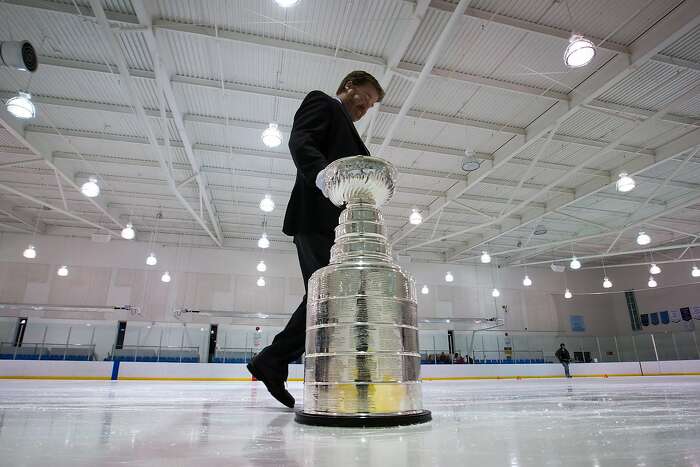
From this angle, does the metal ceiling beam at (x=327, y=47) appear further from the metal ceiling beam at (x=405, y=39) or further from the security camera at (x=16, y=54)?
the security camera at (x=16, y=54)

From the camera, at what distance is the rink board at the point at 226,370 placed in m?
13.2

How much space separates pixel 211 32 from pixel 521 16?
17.9ft

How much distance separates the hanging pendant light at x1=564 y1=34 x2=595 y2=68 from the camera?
4543mm

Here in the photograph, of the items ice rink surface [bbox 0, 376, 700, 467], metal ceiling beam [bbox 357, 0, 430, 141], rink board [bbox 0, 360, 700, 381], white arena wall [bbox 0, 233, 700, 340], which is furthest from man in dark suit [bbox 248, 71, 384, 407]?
white arena wall [bbox 0, 233, 700, 340]

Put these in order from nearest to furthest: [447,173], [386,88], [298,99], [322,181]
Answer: [322,181] → [386,88] → [298,99] → [447,173]

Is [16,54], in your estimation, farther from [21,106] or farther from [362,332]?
[362,332]

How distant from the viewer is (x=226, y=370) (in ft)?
48.6

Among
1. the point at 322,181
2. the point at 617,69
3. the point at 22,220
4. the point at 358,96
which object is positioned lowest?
the point at 322,181

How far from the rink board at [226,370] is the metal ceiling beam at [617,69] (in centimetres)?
966

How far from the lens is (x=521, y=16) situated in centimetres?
666

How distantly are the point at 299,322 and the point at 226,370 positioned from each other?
14.7m

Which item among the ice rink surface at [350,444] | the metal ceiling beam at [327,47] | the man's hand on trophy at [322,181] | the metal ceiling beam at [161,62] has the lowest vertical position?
the ice rink surface at [350,444]

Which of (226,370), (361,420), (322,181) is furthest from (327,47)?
(226,370)

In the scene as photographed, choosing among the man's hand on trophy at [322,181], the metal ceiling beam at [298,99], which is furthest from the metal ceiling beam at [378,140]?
the man's hand on trophy at [322,181]
